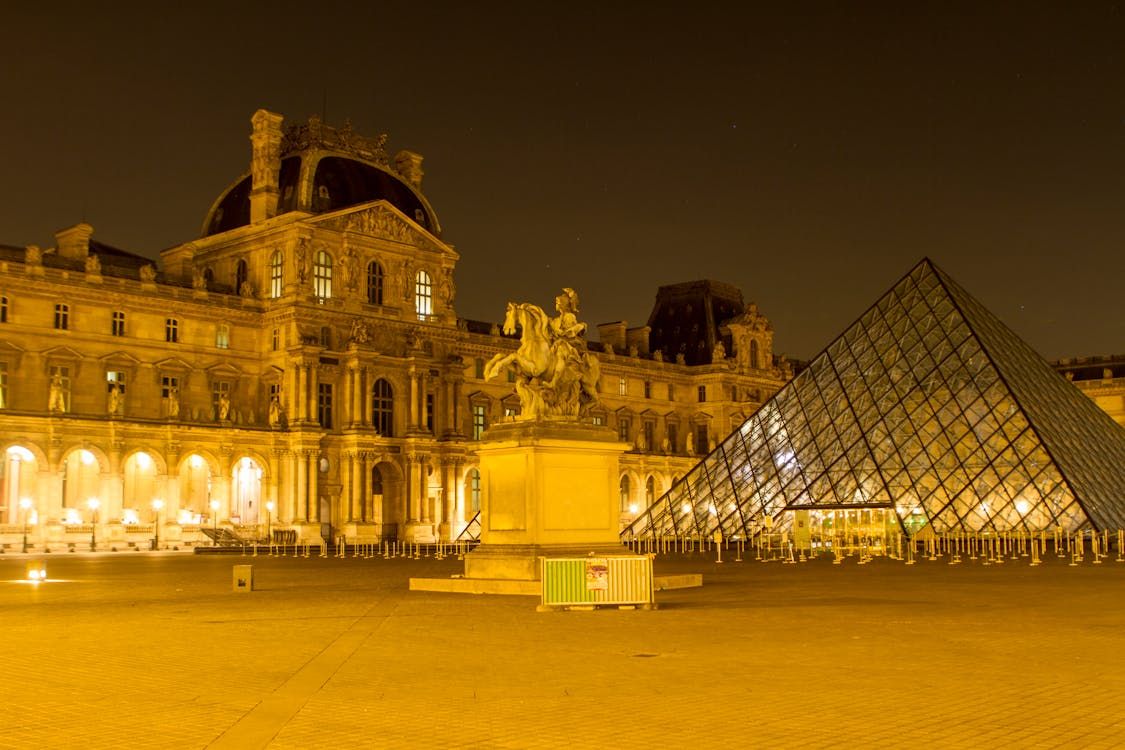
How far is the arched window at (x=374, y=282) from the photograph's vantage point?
61.7m

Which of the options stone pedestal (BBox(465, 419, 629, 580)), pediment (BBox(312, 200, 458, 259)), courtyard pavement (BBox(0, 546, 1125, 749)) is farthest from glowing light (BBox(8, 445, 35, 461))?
stone pedestal (BBox(465, 419, 629, 580))

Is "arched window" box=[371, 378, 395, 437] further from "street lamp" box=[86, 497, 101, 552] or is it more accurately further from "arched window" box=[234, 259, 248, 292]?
"street lamp" box=[86, 497, 101, 552]

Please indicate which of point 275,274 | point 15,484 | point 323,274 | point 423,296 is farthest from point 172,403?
point 423,296

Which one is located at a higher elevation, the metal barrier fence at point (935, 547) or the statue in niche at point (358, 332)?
the statue in niche at point (358, 332)

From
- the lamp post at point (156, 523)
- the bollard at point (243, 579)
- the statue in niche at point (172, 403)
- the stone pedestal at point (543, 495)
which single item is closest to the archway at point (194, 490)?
the lamp post at point (156, 523)

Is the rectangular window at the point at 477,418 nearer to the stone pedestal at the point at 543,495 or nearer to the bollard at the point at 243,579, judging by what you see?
the bollard at the point at 243,579

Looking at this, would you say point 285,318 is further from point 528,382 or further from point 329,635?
point 329,635

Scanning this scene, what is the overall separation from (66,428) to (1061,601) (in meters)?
40.5

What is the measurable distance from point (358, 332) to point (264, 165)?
9.02 m

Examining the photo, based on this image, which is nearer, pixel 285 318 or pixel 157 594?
pixel 157 594

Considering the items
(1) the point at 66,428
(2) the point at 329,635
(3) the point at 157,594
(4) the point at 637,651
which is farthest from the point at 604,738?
(1) the point at 66,428

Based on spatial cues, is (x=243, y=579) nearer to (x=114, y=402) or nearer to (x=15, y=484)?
(x=114, y=402)

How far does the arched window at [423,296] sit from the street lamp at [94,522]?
18.5m

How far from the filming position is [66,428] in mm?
50094
